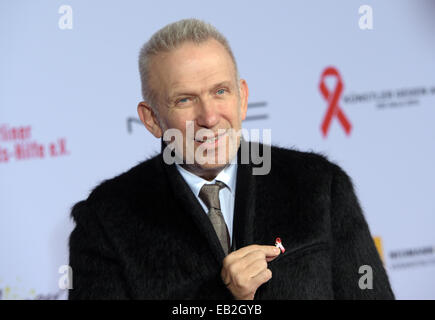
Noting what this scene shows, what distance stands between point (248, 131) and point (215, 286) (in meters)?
1.06

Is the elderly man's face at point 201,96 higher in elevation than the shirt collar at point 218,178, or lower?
higher

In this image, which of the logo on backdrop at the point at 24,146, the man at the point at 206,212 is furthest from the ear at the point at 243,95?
the logo on backdrop at the point at 24,146

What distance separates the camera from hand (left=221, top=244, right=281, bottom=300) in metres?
0.98

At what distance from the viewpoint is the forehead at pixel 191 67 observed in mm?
1045

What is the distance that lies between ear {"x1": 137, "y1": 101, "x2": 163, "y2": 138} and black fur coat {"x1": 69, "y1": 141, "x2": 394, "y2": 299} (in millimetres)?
78

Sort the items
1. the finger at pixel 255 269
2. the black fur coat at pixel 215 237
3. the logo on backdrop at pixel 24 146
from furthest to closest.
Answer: the logo on backdrop at pixel 24 146, the black fur coat at pixel 215 237, the finger at pixel 255 269

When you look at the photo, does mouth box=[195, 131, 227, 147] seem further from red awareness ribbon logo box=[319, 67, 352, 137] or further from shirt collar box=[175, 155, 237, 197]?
red awareness ribbon logo box=[319, 67, 352, 137]

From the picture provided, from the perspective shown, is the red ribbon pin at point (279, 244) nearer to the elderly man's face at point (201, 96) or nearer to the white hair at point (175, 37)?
the elderly man's face at point (201, 96)

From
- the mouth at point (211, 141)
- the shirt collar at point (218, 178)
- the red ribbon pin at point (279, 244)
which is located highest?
the mouth at point (211, 141)

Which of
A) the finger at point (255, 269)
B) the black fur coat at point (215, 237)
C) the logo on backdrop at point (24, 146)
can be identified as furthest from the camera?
the logo on backdrop at point (24, 146)

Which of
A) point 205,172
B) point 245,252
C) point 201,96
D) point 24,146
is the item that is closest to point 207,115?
point 201,96

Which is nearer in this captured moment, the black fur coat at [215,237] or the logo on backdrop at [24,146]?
the black fur coat at [215,237]
